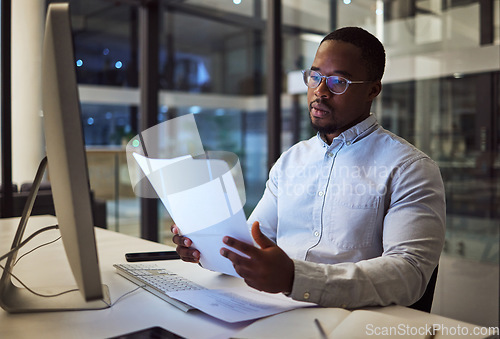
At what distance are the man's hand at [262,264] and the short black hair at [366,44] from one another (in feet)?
2.64

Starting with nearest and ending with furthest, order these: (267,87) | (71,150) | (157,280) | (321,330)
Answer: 1. (71,150)
2. (321,330)
3. (157,280)
4. (267,87)

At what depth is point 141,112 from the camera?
4645mm

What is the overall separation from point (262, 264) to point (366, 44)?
0.90m

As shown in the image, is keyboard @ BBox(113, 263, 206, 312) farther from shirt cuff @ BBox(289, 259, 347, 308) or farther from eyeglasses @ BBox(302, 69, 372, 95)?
eyeglasses @ BBox(302, 69, 372, 95)

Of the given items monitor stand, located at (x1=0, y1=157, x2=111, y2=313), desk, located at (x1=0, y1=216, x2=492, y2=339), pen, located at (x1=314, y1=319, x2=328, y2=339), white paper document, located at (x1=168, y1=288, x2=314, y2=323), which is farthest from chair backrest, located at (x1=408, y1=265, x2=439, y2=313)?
monitor stand, located at (x1=0, y1=157, x2=111, y2=313)

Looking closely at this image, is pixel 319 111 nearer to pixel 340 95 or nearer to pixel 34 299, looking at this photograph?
pixel 340 95

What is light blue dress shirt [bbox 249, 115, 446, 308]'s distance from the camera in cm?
111

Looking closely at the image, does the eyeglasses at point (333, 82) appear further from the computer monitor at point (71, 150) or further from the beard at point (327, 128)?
the computer monitor at point (71, 150)

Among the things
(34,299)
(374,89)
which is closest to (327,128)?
(374,89)

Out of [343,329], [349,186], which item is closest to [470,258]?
[349,186]

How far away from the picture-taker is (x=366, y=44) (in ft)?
5.21

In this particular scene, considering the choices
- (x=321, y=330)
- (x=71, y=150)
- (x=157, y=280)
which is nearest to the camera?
(x=71, y=150)

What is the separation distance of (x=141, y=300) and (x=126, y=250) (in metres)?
0.60

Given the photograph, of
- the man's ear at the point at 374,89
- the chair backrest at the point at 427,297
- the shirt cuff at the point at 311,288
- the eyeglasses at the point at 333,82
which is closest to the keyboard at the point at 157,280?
the shirt cuff at the point at 311,288
